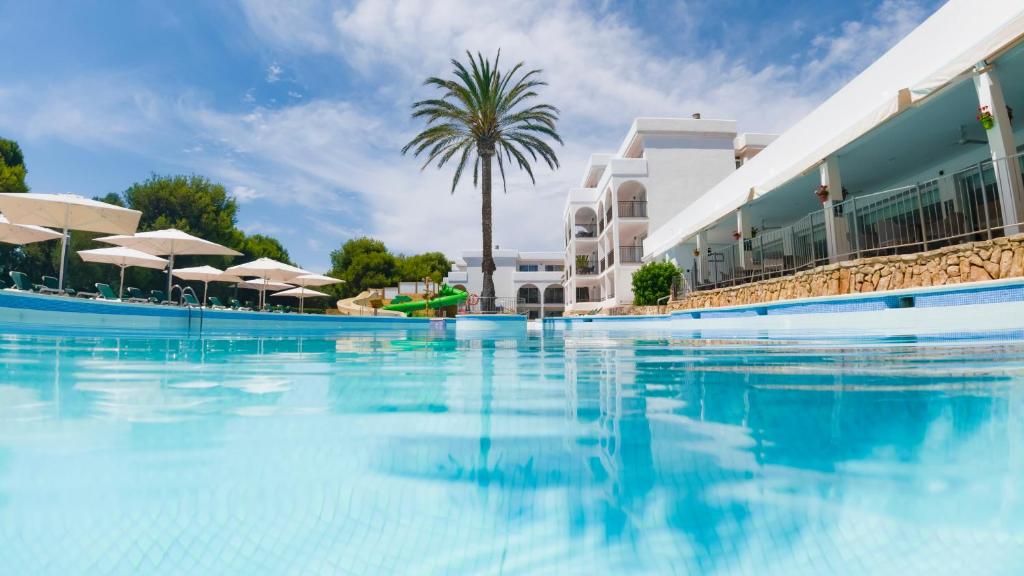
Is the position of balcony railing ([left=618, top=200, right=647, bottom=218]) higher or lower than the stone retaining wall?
higher

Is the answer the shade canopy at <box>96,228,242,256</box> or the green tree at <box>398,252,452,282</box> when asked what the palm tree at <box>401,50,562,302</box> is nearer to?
the shade canopy at <box>96,228,242,256</box>

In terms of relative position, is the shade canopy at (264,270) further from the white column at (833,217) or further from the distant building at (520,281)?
the distant building at (520,281)

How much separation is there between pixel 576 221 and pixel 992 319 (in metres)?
34.8

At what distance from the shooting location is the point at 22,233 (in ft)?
49.5

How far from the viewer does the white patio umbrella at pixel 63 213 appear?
1276 cm

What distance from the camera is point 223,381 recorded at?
296 centimetres

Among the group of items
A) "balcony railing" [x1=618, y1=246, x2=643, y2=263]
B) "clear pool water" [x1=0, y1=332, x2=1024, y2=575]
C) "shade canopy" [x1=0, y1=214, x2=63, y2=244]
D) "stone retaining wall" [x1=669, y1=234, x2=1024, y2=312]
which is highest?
"balcony railing" [x1=618, y1=246, x2=643, y2=263]

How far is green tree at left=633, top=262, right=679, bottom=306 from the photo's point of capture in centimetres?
2135

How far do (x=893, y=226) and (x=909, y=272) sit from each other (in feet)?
8.43

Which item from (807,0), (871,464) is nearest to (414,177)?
(807,0)

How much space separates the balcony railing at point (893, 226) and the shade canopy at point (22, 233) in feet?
64.1

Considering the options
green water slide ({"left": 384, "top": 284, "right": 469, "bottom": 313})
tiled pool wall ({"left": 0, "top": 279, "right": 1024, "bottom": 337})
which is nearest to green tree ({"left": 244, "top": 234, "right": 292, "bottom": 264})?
green water slide ({"left": 384, "top": 284, "right": 469, "bottom": 313})

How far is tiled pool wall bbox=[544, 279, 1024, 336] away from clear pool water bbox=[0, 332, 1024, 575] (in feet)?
16.0

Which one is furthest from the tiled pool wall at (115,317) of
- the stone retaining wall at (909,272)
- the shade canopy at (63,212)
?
the stone retaining wall at (909,272)
